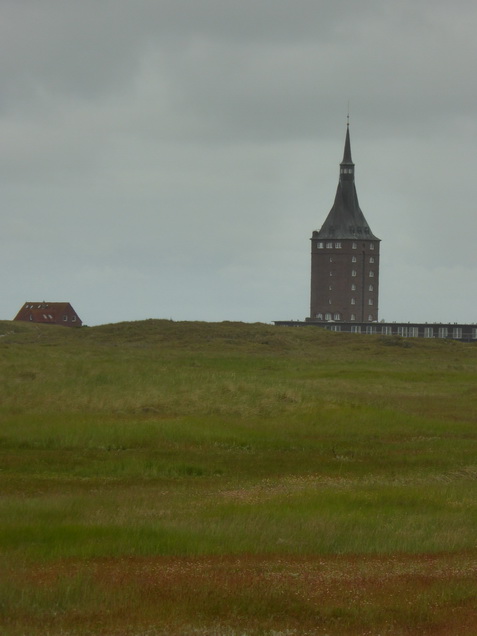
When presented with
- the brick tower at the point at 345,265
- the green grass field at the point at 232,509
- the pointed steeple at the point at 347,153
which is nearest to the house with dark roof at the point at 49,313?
the brick tower at the point at 345,265

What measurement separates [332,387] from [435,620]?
105ft

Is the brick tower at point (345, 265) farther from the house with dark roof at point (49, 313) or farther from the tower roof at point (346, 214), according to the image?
the house with dark roof at point (49, 313)

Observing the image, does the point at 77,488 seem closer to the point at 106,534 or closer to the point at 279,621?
the point at 106,534

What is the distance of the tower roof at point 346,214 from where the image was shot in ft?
480

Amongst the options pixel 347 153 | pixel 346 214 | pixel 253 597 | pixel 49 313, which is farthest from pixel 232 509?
pixel 347 153

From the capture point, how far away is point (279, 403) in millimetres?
32656

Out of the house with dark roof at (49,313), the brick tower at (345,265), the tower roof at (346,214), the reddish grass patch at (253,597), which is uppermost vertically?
the tower roof at (346,214)

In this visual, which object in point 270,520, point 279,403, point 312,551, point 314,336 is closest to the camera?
point 312,551

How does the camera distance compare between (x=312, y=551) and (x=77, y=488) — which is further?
(x=77, y=488)

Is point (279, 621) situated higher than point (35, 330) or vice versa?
point (35, 330)

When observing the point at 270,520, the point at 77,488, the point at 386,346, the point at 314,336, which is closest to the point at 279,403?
the point at 77,488

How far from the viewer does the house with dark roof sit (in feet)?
470

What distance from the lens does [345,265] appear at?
145000 millimetres

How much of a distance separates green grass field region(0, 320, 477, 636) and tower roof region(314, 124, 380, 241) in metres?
107
